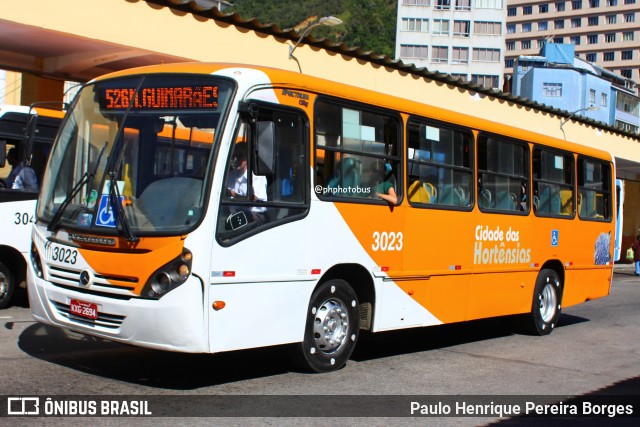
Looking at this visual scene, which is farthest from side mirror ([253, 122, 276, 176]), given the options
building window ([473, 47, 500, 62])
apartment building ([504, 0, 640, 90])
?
apartment building ([504, 0, 640, 90])

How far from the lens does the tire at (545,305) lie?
1172cm

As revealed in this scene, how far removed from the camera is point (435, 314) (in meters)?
9.43

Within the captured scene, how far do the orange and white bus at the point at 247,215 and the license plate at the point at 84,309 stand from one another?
14 mm

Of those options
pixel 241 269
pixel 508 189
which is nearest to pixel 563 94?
pixel 508 189

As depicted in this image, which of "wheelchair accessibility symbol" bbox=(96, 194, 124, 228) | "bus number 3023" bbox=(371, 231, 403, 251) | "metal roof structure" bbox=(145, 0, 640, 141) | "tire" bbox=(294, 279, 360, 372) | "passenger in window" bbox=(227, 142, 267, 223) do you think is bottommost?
"tire" bbox=(294, 279, 360, 372)

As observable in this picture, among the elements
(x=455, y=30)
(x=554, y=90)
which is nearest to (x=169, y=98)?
(x=554, y=90)

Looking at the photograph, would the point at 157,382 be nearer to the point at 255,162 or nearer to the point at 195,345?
the point at 195,345

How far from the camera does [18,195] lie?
37.2 ft

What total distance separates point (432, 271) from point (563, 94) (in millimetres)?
79584

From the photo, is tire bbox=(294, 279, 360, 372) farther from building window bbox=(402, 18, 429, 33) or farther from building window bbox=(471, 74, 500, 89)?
building window bbox=(402, 18, 429, 33)

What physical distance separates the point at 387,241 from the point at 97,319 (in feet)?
10.8

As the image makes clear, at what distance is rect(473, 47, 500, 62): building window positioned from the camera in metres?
102

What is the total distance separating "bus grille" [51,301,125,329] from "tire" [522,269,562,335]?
6.93 m

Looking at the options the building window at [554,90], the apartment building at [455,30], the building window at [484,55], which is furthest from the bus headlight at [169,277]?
the building window at [484,55]
